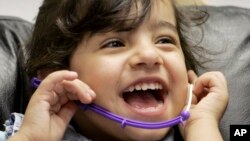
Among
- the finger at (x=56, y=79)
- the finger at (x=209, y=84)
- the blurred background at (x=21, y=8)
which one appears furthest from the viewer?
the blurred background at (x=21, y=8)

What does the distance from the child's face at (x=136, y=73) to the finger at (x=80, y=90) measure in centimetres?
3

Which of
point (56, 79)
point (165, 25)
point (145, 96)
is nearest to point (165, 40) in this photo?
point (165, 25)

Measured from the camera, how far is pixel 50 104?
98 centimetres

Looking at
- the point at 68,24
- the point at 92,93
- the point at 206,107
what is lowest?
the point at 206,107

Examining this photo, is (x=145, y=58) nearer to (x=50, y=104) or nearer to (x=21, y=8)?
Result: (x=50, y=104)

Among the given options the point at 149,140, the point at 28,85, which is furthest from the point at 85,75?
the point at 28,85

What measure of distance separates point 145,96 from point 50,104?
201 millimetres

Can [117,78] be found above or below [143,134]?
above

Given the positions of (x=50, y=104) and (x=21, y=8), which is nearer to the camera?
(x=50, y=104)

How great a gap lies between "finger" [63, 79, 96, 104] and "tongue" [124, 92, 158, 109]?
0.08 metres

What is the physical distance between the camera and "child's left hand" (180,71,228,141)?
97 cm

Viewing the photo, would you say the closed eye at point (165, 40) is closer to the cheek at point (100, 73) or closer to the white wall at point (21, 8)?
the cheek at point (100, 73)

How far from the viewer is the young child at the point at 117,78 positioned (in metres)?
0.95

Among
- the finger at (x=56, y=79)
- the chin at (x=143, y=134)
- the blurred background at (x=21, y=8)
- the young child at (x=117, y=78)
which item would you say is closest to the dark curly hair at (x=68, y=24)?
the young child at (x=117, y=78)
